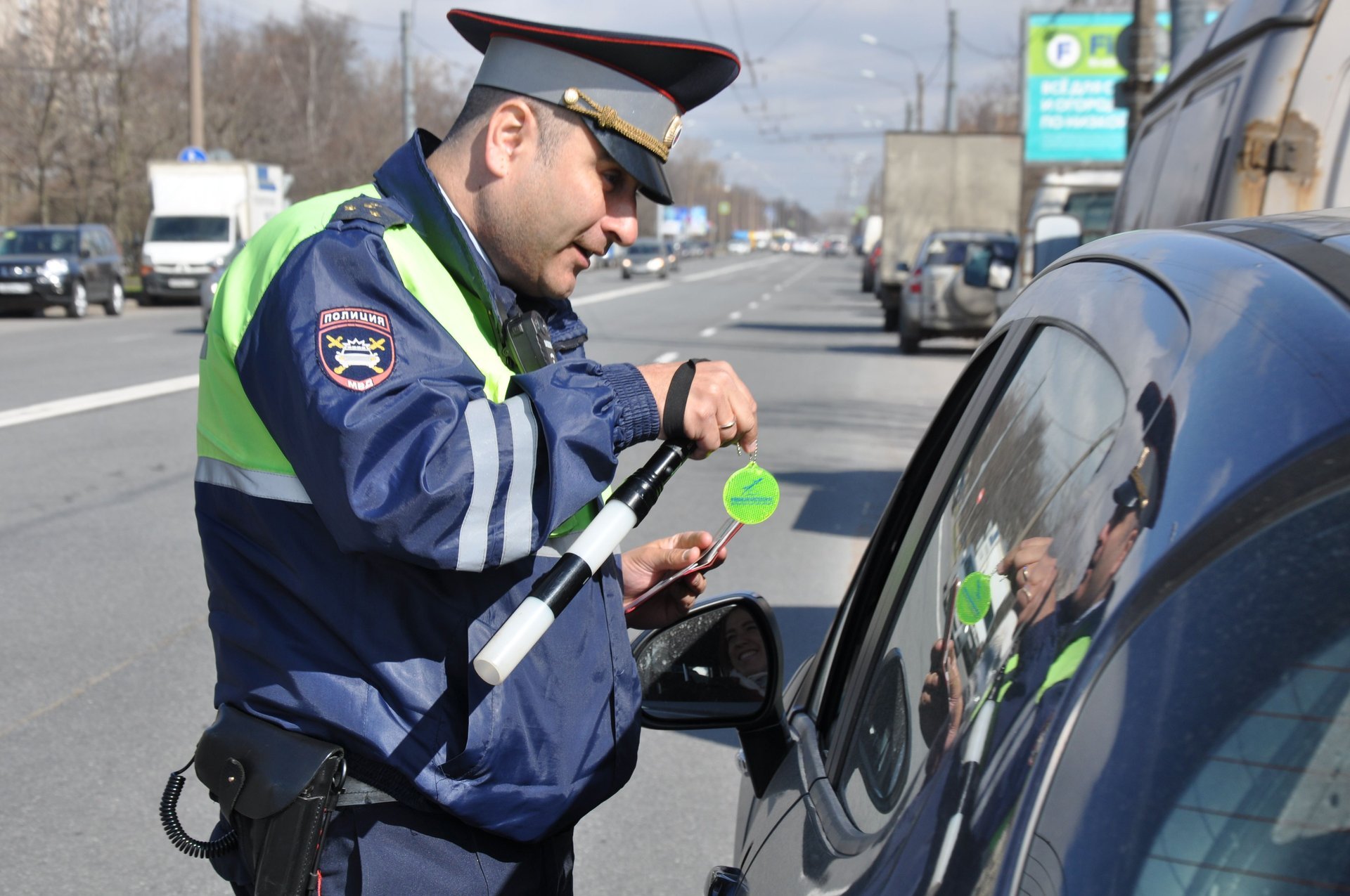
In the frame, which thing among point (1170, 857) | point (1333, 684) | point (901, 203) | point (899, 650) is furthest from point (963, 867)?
point (901, 203)

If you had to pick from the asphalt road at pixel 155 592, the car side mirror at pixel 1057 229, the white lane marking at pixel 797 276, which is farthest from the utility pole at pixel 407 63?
the car side mirror at pixel 1057 229

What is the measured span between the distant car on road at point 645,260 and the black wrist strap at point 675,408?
169ft

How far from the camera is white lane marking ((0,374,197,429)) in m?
11.5

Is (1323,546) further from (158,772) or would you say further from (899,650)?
(158,772)

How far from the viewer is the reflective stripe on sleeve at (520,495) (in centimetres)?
170

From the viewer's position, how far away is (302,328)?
1680mm

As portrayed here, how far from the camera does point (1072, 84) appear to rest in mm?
37719

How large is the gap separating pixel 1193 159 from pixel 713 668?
3.73 metres

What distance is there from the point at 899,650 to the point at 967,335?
1864cm

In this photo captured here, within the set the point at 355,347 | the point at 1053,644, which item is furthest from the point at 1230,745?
the point at 355,347

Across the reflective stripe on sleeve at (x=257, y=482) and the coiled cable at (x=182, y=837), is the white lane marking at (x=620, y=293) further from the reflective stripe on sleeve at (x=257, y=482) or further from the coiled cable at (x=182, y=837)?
the reflective stripe on sleeve at (x=257, y=482)

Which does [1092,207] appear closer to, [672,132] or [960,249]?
[960,249]

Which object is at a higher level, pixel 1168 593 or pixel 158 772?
pixel 1168 593

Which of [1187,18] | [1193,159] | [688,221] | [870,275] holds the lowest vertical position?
[870,275]
